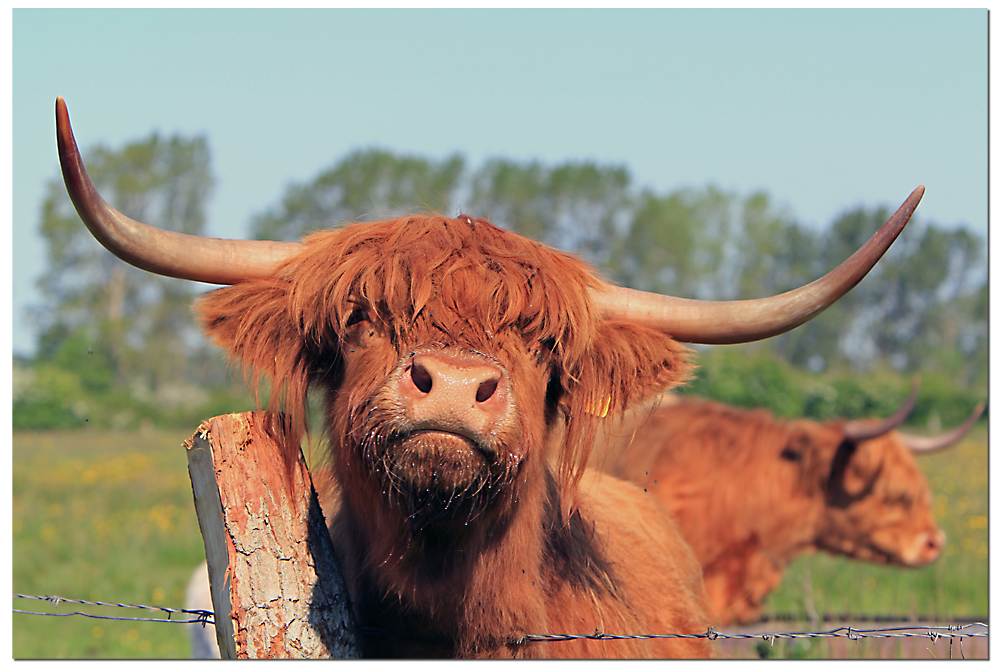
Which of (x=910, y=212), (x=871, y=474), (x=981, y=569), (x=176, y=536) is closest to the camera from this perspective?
(x=910, y=212)

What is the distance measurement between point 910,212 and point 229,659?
206 cm

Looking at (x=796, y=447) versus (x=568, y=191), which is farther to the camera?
(x=568, y=191)

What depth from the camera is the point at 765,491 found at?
702cm

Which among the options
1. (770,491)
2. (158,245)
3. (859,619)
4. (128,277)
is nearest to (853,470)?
(770,491)

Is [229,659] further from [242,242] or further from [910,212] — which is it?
[910,212]

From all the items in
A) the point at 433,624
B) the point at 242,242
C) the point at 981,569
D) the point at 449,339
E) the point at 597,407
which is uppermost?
the point at 242,242

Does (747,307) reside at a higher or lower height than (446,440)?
higher

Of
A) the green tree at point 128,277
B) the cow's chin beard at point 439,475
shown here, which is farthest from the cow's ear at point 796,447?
the green tree at point 128,277

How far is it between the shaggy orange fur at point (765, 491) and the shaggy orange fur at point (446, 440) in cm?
413

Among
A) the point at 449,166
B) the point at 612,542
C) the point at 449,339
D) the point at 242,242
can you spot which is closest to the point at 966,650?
the point at 612,542

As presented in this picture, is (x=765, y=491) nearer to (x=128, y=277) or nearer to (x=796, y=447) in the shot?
(x=796, y=447)

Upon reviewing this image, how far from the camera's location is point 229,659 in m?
2.04

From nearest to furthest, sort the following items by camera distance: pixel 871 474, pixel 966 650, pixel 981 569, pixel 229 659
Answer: pixel 229 659
pixel 966 650
pixel 871 474
pixel 981 569

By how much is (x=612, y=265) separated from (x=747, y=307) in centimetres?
3016
